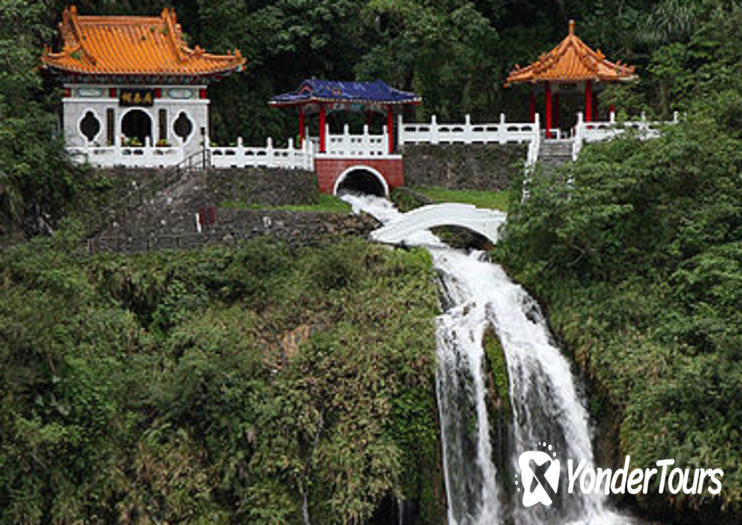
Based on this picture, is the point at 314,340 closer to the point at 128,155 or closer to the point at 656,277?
the point at 656,277

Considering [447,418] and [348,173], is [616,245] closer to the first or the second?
[447,418]

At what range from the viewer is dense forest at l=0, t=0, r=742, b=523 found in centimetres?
1928

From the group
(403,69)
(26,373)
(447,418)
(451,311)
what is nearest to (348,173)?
(403,69)

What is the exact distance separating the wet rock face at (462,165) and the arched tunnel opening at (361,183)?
105 centimetres

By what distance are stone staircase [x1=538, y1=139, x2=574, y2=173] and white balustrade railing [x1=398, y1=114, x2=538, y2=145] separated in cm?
97

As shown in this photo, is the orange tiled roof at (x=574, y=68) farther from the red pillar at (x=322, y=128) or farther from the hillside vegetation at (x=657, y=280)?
the red pillar at (x=322, y=128)

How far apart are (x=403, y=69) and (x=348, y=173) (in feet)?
20.4

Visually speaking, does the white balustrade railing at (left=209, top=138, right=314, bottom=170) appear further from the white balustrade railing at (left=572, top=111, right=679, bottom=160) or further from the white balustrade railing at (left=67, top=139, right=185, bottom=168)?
the white balustrade railing at (left=572, top=111, right=679, bottom=160)

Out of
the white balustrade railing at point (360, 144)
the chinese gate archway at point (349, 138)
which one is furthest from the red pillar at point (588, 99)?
the white balustrade railing at point (360, 144)

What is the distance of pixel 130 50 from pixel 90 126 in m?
2.67

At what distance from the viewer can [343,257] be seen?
2441cm

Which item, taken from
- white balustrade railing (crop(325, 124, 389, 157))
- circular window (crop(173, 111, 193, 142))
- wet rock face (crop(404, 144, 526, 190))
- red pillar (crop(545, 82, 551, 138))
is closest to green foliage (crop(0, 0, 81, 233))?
circular window (crop(173, 111, 193, 142))

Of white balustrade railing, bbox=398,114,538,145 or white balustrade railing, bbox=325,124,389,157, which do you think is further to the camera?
white balustrade railing, bbox=398,114,538,145

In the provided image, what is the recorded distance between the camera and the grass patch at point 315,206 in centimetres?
2877
